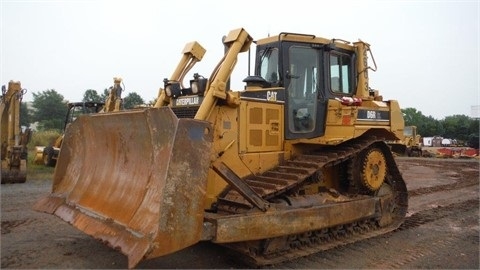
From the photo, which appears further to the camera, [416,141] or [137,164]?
[416,141]

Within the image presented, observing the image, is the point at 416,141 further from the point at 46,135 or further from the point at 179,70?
the point at 179,70

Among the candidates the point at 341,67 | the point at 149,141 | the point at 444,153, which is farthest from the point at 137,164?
the point at 444,153

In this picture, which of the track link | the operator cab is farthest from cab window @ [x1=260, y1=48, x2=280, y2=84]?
the track link

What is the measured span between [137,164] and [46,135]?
72.1ft

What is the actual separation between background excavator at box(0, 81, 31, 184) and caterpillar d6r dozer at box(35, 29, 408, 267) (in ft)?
21.9

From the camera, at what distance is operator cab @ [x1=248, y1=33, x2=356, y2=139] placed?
6.14m

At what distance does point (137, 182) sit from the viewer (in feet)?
15.5

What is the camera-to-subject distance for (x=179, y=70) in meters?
7.12

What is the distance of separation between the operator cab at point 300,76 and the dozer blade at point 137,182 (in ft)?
6.44

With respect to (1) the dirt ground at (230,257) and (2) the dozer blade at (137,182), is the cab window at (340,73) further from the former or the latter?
(2) the dozer blade at (137,182)

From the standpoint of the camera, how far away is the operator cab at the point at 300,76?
6.14 metres

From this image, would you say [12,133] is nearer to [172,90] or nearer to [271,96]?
[172,90]

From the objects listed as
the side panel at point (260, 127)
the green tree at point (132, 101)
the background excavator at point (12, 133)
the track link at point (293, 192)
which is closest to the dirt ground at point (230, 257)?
the track link at point (293, 192)

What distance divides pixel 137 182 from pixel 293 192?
2.20 metres
